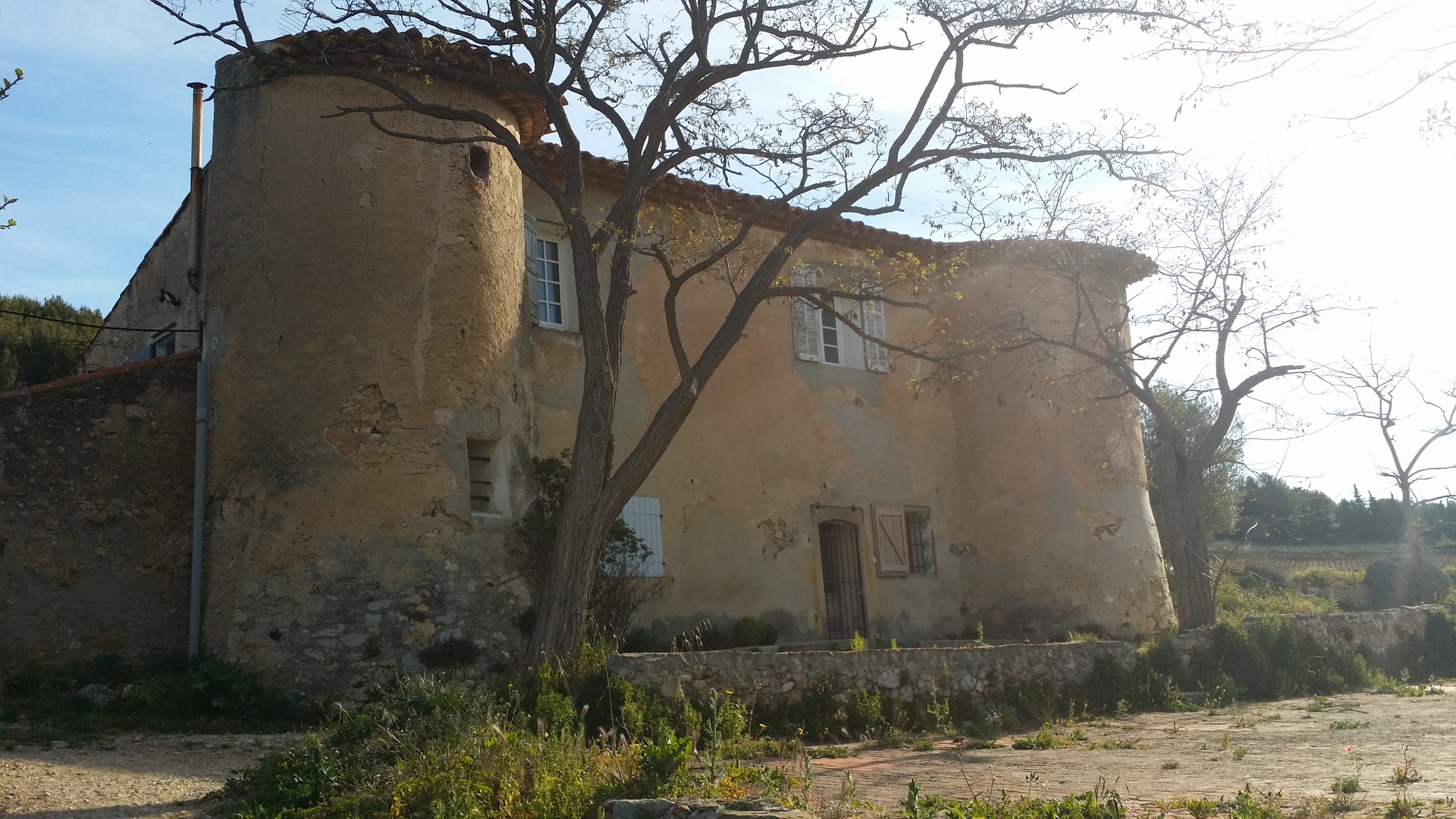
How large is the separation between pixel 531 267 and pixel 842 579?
5780 millimetres

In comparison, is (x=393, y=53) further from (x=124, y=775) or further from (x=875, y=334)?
(x=875, y=334)

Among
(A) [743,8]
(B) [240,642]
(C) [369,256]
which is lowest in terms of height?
(B) [240,642]

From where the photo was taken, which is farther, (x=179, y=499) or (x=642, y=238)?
(x=642, y=238)

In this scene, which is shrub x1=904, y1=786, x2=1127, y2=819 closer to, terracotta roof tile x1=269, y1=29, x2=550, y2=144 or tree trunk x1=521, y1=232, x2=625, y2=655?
tree trunk x1=521, y1=232, x2=625, y2=655

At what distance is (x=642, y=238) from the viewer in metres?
13.6

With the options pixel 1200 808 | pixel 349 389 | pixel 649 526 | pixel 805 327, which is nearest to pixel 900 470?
pixel 805 327

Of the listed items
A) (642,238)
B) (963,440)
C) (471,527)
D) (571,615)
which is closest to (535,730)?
(571,615)

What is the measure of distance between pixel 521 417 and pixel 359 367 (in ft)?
5.69

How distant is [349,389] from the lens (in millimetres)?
10289

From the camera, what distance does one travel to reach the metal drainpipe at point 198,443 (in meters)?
10.1

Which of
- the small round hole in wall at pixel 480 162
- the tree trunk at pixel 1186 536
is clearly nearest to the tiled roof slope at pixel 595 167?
the small round hole in wall at pixel 480 162

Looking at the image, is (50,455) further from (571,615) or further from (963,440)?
(963,440)

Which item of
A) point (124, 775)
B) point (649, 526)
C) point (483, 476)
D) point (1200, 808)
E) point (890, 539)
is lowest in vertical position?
point (1200, 808)

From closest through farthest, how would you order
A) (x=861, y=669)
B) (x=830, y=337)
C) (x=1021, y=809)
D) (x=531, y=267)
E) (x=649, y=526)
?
1. (x=1021, y=809)
2. (x=861, y=669)
3. (x=531, y=267)
4. (x=649, y=526)
5. (x=830, y=337)
